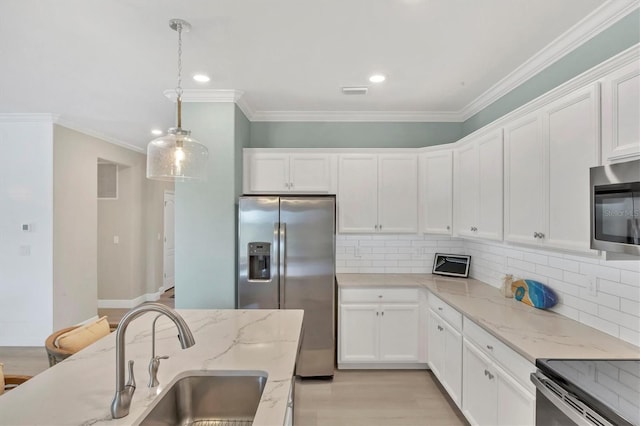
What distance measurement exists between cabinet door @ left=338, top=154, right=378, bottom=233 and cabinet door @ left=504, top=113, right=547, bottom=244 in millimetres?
1407

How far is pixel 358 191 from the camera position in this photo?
3502 millimetres

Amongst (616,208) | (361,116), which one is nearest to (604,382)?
(616,208)

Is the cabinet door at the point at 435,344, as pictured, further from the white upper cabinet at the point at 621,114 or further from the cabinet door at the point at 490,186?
the white upper cabinet at the point at 621,114

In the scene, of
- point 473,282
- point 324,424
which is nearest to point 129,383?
point 324,424

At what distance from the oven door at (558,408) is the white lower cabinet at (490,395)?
0.12 meters

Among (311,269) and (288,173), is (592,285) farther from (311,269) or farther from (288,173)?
(288,173)

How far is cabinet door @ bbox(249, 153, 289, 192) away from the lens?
3486mm

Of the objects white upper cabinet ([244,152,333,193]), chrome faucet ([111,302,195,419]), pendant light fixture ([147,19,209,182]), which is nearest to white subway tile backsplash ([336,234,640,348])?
white upper cabinet ([244,152,333,193])

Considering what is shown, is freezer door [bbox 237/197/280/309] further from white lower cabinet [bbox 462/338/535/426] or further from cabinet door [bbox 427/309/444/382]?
white lower cabinet [bbox 462/338/535/426]

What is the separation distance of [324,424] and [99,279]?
Answer: 4.87 meters

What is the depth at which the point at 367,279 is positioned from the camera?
3434 millimetres

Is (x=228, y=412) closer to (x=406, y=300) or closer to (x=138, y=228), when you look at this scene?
(x=406, y=300)

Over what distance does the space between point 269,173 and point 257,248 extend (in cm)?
88

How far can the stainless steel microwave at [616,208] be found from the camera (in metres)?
1.25
